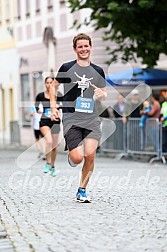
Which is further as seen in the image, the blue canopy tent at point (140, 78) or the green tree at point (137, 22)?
the blue canopy tent at point (140, 78)

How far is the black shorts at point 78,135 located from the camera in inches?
387

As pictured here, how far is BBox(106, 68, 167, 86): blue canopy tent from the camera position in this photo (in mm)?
22484

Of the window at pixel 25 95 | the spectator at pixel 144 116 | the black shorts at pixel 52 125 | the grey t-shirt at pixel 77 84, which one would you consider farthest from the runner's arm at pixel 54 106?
the window at pixel 25 95

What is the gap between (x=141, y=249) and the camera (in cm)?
670

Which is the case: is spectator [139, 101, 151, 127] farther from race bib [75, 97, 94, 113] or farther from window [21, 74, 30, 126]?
window [21, 74, 30, 126]

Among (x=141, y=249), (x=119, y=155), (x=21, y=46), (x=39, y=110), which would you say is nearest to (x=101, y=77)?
(x=141, y=249)

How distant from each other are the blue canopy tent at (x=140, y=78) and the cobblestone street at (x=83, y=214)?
8.18 meters

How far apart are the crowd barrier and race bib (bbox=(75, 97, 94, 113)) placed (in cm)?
961

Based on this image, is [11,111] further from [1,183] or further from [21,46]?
[1,183]

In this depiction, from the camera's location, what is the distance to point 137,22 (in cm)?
2061

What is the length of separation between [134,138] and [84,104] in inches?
429

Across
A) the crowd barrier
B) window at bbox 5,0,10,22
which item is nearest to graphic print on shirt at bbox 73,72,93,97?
the crowd barrier

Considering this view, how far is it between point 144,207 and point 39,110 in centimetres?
633

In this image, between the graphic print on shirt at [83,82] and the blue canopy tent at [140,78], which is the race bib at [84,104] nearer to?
the graphic print on shirt at [83,82]
